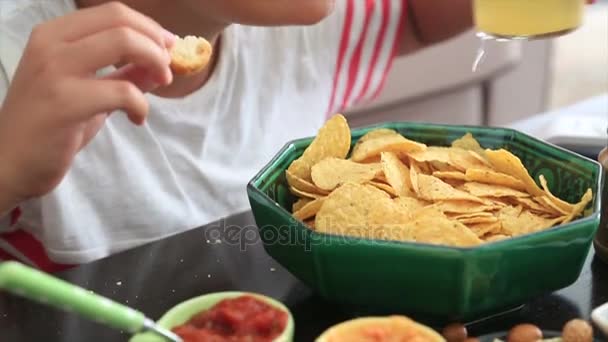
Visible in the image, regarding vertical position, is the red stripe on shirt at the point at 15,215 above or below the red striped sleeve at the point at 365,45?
below

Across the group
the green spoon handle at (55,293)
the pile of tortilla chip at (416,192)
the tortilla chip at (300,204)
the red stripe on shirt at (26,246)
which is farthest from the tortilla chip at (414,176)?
the red stripe on shirt at (26,246)

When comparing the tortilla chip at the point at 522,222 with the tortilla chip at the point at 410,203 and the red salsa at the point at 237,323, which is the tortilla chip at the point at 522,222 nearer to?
the tortilla chip at the point at 410,203

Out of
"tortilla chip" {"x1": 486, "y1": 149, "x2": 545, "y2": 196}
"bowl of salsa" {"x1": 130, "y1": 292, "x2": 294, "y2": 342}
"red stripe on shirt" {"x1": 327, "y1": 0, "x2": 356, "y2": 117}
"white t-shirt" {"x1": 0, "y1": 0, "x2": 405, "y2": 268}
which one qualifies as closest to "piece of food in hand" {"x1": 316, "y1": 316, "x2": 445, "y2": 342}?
"bowl of salsa" {"x1": 130, "y1": 292, "x2": 294, "y2": 342}

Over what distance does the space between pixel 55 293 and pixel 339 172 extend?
36 centimetres

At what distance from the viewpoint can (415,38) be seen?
1506mm

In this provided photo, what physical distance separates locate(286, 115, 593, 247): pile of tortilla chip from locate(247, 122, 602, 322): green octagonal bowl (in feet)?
Answer: 0.11

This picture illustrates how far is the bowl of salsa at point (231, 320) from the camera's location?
663mm

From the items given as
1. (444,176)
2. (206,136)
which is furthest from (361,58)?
(444,176)

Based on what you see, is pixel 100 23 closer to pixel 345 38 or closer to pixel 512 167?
pixel 512 167

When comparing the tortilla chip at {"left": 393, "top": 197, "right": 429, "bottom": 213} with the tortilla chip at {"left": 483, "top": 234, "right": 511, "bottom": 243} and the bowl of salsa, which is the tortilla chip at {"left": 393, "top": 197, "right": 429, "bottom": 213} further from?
the bowl of salsa

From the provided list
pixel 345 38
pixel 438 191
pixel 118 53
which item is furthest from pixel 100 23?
pixel 345 38

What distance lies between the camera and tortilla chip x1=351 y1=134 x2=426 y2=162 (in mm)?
887

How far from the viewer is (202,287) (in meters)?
0.86

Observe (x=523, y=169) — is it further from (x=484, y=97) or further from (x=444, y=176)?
(x=484, y=97)
